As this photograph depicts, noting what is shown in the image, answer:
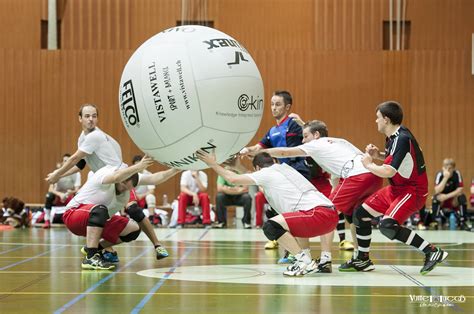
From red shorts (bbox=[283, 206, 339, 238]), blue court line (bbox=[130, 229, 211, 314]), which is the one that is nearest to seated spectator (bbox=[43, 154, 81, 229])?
blue court line (bbox=[130, 229, 211, 314])

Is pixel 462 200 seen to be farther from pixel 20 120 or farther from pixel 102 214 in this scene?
pixel 20 120

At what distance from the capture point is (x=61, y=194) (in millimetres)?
16281

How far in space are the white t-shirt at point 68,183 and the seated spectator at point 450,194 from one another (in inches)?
289

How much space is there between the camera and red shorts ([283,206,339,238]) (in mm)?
6883

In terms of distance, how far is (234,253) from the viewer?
31.4ft

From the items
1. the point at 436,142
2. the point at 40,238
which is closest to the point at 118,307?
the point at 40,238

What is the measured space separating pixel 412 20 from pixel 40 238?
35.2ft

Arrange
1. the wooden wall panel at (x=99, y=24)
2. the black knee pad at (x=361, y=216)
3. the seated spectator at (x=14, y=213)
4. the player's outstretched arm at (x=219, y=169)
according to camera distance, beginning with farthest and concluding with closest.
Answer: the wooden wall panel at (x=99, y=24), the seated spectator at (x=14, y=213), the black knee pad at (x=361, y=216), the player's outstretched arm at (x=219, y=169)

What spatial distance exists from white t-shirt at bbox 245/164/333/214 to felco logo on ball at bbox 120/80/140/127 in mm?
1338

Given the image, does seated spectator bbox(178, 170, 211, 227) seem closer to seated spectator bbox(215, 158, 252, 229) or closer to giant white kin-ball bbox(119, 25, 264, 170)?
seated spectator bbox(215, 158, 252, 229)

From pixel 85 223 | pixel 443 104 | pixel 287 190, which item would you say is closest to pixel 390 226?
pixel 287 190

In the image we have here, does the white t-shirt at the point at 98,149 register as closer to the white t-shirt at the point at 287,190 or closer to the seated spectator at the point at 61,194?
the white t-shirt at the point at 287,190

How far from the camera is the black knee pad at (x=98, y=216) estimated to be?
7492mm

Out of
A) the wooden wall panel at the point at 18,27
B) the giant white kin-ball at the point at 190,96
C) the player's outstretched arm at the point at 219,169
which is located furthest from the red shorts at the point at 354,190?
the wooden wall panel at the point at 18,27
